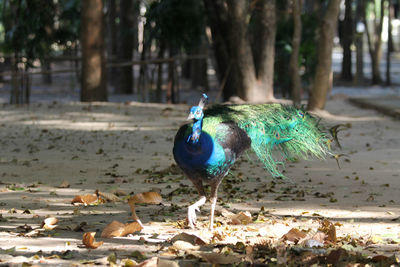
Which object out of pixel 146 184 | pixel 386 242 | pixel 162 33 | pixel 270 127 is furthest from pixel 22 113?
pixel 386 242

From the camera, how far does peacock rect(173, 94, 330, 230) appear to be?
455cm

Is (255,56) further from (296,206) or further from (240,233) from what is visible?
(240,233)

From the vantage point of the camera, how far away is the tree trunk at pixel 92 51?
1370cm

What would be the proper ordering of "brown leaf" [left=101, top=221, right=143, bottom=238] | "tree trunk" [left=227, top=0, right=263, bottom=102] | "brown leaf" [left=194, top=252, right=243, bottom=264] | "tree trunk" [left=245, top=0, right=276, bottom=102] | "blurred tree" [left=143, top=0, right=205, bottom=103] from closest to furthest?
"brown leaf" [left=194, top=252, right=243, bottom=264] → "brown leaf" [left=101, top=221, right=143, bottom=238] → "tree trunk" [left=227, top=0, right=263, bottom=102] → "tree trunk" [left=245, top=0, right=276, bottom=102] → "blurred tree" [left=143, top=0, right=205, bottom=103]

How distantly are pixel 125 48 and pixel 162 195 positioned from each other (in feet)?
54.3

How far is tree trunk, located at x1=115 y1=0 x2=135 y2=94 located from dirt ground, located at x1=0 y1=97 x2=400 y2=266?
10506 millimetres

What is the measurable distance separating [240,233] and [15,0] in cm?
1321

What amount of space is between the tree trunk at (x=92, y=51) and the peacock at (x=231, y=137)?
29.0ft

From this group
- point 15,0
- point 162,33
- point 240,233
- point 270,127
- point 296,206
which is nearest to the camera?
point 240,233

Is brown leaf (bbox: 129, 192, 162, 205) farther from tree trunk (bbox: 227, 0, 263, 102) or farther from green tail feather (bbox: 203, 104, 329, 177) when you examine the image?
tree trunk (bbox: 227, 0, 263, 102)

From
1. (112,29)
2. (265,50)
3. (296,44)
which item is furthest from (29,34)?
(112,29)

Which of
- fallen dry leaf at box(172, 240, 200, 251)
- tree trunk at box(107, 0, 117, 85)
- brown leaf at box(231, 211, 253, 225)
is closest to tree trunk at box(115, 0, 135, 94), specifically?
tree trunk at box(107, 0, 117, 85)

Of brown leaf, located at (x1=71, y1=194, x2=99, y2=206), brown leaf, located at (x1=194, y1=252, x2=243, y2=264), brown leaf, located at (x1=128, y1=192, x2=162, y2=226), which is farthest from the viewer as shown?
brown leaf, located at (x1=71, y1=194, x2=99, y2=206)

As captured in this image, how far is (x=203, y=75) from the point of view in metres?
23.5
